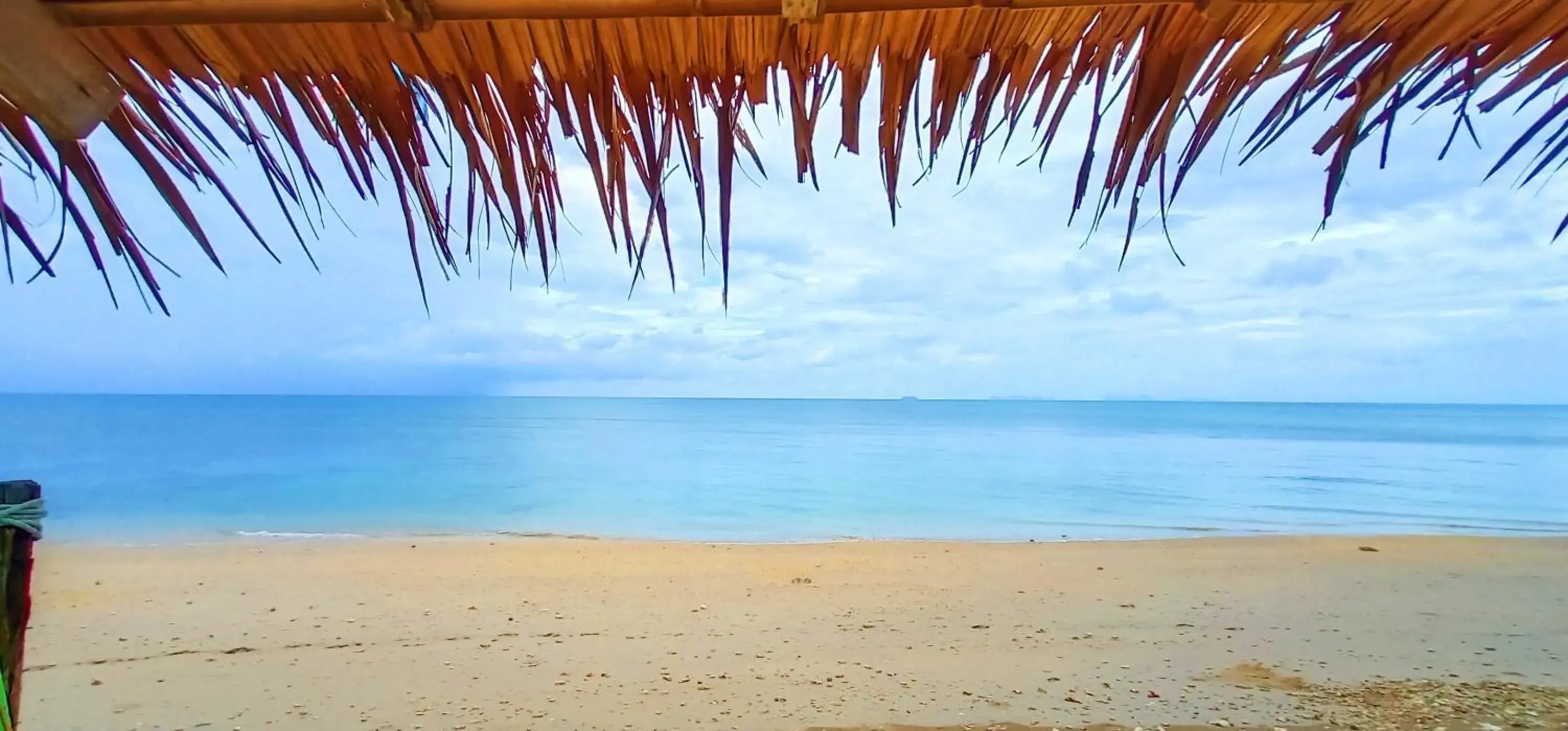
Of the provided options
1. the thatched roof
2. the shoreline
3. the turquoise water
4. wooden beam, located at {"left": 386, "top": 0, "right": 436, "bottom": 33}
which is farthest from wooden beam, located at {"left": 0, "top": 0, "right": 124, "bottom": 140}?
the turquoise water

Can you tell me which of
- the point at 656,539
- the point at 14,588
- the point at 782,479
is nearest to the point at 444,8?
the point at 14,588

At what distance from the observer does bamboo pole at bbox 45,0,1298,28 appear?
2.82 ft

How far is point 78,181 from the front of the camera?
107cm

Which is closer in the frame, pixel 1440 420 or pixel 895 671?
pixel 895 671

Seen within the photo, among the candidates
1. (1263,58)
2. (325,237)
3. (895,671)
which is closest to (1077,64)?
(1263,58)

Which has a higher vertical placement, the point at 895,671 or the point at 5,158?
the point at 5,158

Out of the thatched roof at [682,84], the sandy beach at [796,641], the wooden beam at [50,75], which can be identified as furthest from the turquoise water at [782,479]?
the wooden beam at [50,75]

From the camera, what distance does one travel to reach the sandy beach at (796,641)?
9.93 ft

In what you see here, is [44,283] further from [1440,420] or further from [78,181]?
[1440,420]

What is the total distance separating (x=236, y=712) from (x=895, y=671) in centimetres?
251

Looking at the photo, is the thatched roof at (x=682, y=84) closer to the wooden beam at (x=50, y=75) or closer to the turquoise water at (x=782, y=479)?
the wooden beam at (x=50, y=75)

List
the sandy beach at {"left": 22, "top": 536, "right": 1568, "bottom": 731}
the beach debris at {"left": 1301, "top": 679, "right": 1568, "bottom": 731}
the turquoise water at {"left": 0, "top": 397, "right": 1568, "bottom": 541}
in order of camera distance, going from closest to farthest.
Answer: the beach debris at {"left": 1301, "top": 679, "right": 1568, "bottom": 731}, the sandy beach at {"left": 22, "top": 536, "right": 1568, "bottom": 731}, the turquoise water at {"left": 0, "top": 397, "right": 1568, "bottom": 541}

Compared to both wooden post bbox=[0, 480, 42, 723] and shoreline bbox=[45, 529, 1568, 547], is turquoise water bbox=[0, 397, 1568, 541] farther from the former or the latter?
wooden post bbox=[0, 480, 42, 723]

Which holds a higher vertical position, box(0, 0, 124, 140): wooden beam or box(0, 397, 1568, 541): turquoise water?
box(0, 0, 124, 140): wooden beam
